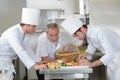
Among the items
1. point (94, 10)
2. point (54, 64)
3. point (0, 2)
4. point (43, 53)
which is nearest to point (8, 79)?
point (54, 64)

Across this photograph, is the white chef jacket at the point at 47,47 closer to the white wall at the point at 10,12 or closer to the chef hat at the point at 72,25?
the chef hat at the point at 72,25

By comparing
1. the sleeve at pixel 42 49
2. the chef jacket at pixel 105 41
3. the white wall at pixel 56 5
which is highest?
the white wall at pixel 56 5

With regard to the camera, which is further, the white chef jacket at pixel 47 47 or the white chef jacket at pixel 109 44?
the white chef jacket at pixel 47 47

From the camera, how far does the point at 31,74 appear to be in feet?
14.9

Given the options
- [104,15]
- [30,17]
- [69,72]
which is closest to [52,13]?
[104,15]

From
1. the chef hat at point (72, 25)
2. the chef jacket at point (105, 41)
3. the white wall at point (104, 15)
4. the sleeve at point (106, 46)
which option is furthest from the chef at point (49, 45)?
the white wall at point (104, 15)

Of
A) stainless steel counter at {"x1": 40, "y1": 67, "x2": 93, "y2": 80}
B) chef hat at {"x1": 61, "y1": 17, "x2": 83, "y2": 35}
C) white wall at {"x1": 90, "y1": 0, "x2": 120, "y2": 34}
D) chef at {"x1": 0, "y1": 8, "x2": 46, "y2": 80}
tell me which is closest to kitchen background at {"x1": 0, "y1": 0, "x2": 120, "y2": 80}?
white wall at {"x1": 90, "y1": 0, "x2": 120, "y2": 34}

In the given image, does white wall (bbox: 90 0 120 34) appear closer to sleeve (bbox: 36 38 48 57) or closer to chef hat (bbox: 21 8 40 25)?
sleeve (bbox: 36 38 48 57)

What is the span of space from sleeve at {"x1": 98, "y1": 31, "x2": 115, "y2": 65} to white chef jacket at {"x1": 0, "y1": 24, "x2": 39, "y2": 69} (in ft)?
2.28

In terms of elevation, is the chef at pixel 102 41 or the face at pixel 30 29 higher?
the face at pixel 30 29

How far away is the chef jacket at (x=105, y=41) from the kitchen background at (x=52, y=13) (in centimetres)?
101

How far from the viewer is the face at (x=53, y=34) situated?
9.95ft

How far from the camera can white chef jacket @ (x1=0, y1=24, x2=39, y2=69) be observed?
7.91 feet

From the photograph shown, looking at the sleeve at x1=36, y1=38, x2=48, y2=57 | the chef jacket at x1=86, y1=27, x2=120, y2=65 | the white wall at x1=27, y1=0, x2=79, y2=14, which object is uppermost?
the white wall at x1=27, y1=0, x2=79, y2=14
